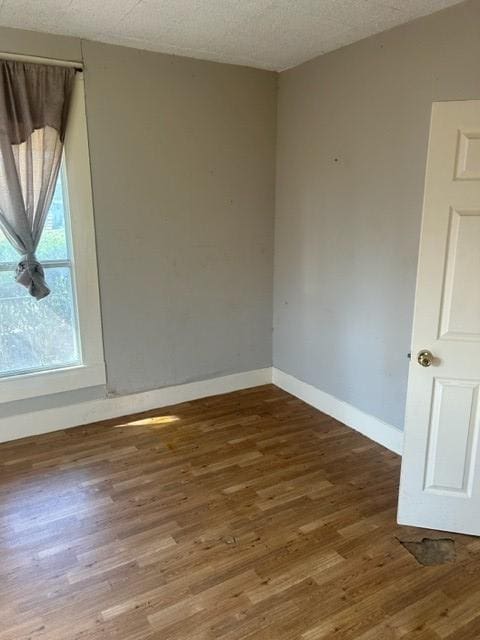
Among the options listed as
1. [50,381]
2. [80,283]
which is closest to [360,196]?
[80,283]

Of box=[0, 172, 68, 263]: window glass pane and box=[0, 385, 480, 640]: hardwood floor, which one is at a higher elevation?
box=[0, 172, 68, 263]: window glass pane

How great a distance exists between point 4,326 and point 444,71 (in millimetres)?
3068

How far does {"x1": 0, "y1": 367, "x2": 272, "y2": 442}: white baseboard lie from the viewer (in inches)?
129

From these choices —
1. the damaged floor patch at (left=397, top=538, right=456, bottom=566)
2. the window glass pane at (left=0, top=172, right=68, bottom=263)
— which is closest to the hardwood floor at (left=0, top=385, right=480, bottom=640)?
the damaged floor patch at (left=397, top=538, right=456, bottom=566)

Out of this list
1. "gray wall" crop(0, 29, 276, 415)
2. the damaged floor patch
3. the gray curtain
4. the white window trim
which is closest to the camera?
the damaged floor patch

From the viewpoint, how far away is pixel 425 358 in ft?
7.17

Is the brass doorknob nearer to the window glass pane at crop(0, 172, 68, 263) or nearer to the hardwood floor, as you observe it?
the hardwood floor

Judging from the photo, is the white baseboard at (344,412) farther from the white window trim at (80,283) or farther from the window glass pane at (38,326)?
the window glass pane at (38,326)

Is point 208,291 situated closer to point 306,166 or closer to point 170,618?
point 306,166

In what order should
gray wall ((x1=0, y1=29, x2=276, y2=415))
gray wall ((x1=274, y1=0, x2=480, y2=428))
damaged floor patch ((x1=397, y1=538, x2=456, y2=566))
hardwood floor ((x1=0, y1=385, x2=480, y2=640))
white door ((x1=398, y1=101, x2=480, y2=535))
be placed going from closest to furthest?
hardwood floor ((x1=0, y1=385, x2=480, y2=640)) < white door ((x1=398, y1=101, x2=480, y2=535)) < damaged floor patch ((x1=397, y1=538, x2=456, y2=566)) < gray wall ((x1=274, y1=0, x2=480, y2=428)) < gray wall ((x1=0, y1=29, x2=276, y2=415))

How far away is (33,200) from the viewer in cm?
300

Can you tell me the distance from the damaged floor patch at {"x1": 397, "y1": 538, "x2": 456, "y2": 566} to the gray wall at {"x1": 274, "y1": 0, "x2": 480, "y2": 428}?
0.89 metres

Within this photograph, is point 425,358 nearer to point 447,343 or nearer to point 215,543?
point 447,343

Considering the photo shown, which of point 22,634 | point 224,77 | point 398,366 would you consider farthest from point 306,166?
point 22,634
